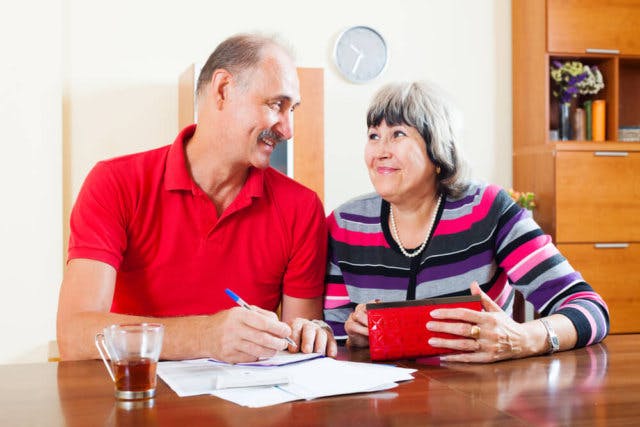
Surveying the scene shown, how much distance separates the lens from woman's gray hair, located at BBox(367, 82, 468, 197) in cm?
198

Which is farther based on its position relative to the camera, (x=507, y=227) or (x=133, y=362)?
(x=507, y=227)

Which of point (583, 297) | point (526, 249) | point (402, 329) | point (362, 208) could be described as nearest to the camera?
point (402, 329)

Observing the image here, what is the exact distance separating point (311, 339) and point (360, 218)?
583mm

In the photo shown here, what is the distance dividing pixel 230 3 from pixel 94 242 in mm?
2931

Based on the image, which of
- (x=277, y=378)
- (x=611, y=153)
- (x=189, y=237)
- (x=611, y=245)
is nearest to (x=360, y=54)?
(x=611, y=153)

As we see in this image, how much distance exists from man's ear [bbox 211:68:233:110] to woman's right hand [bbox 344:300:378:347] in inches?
26.8

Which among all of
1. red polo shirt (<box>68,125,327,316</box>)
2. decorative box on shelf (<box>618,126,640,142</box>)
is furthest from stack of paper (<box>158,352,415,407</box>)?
decorative box on shelf (<box>618,126,640,142</box>)

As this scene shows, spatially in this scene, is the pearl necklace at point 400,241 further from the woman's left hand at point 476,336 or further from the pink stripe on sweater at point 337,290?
the woman's left hand at point 476,336

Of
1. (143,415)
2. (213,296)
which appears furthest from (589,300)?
(143,415)

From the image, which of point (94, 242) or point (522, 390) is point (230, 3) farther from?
point (522, 390)

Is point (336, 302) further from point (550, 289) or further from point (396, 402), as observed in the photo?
point (396, 402)

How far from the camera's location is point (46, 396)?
1158mm

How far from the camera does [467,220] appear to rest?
1936 mm

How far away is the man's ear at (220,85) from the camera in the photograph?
1971 mm
